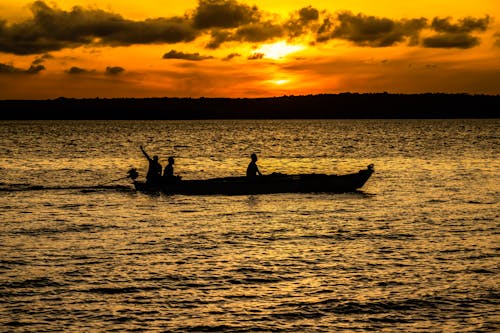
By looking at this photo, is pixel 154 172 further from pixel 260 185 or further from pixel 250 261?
pixel 250 261

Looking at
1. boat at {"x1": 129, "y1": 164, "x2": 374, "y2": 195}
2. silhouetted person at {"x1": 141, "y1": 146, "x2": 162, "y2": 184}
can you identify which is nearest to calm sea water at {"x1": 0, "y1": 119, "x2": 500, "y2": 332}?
boat at {"x1": 129, "y1": 164, "x2": 374, "y2": 195}

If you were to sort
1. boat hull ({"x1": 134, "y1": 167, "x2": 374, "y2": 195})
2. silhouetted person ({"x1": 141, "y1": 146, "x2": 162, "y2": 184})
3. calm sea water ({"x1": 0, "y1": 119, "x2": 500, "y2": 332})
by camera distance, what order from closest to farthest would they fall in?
calm sea water ({"x1": 0, "y1": 119, "x2": 500, "y2": 332}) → boat hull ({"x1": 134, "y1": 167, "x2": 374, "y2": 195}) → silhouetted person ({"x1": 141, "y1": 146, "x2": 162, "y2": 184})

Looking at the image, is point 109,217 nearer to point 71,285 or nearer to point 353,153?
point 71,285

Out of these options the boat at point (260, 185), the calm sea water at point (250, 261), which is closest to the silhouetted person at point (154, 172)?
the boat at point (260, 185)

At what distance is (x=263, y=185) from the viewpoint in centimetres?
3594

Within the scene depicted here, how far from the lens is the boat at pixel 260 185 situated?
3597cm

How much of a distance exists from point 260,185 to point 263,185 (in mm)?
155

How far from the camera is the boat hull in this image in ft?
118

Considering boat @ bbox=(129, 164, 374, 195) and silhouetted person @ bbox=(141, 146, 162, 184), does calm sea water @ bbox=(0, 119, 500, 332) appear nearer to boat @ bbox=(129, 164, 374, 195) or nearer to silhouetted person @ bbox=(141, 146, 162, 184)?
boat @ bbox=(129, 164, 374, 195)

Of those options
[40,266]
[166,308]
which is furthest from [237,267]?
[40,266]

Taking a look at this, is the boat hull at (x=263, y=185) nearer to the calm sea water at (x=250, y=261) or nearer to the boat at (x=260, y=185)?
the boat at (x=260, y=185)

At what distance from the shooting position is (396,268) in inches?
771

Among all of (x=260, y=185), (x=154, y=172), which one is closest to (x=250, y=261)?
(x=260, y=185)

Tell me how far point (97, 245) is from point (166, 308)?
8.05 meters
